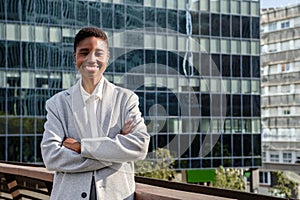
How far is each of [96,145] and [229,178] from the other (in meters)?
15.4

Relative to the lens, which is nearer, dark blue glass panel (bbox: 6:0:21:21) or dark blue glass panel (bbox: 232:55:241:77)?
dark blue glass panel (bbox: 232:55:241:77)

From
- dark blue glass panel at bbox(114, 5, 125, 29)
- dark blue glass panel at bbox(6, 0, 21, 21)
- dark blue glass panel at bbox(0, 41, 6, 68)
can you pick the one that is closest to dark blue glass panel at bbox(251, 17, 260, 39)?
dark blue glass panel at bbox(114, 5, 125, 29)

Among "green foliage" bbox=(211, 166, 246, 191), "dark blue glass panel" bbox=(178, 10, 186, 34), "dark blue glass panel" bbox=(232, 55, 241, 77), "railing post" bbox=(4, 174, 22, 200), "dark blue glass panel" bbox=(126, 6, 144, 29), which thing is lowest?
"green foliage" bbox=(211, 166, 246, 191)

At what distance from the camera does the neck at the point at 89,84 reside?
99cm

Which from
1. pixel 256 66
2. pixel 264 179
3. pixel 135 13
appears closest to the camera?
pixel 256 66

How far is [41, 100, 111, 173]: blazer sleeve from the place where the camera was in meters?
1.00

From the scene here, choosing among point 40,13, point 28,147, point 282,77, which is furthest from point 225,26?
point 282,77

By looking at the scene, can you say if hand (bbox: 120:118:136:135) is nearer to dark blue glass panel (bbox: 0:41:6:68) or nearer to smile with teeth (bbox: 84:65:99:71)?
smile with teeth (bbox: 84:65:99:71)

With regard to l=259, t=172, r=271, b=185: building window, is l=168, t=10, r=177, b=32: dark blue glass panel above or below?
above

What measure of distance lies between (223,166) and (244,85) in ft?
16.2

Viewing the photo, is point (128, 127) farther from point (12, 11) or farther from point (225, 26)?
point (12, 11)

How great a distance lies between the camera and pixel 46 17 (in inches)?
565

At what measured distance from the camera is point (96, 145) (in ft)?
3.22

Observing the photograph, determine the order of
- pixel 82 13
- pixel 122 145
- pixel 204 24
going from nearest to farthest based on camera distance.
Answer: pixel 122 145 < pixel 82 13 < pixel 204 24
